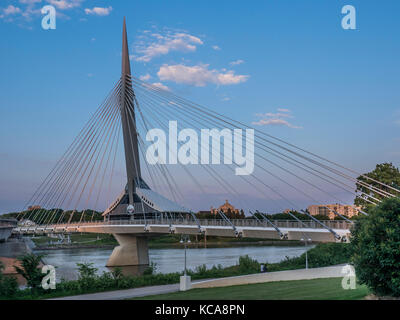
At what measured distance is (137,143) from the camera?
183ft

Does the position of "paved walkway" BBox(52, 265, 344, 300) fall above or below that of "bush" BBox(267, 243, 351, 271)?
above

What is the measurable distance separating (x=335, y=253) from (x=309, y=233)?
1865 centimetres

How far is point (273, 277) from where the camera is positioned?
99.1 ft

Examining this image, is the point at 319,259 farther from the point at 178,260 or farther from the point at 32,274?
the point at 32,274

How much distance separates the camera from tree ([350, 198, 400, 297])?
14617 mm

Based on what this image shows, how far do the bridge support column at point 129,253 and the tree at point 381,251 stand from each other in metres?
46.9

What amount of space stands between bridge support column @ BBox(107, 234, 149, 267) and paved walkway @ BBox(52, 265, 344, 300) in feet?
98.4

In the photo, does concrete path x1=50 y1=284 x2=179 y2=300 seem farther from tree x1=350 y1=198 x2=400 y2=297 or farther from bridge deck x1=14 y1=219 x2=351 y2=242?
tree x1=350 y1=198 x2=400 y2=297

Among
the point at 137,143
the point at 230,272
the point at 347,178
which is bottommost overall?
the point at 230,272

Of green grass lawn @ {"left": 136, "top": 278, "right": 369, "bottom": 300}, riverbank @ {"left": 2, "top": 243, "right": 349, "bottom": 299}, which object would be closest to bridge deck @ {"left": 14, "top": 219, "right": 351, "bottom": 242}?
riverbank @ {"left": 2, "top": 243, "right": 349, "bottom": 299}

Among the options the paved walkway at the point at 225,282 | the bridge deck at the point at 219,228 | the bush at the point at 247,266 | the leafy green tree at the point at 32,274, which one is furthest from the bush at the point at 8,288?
the bush at the point at 247,266
